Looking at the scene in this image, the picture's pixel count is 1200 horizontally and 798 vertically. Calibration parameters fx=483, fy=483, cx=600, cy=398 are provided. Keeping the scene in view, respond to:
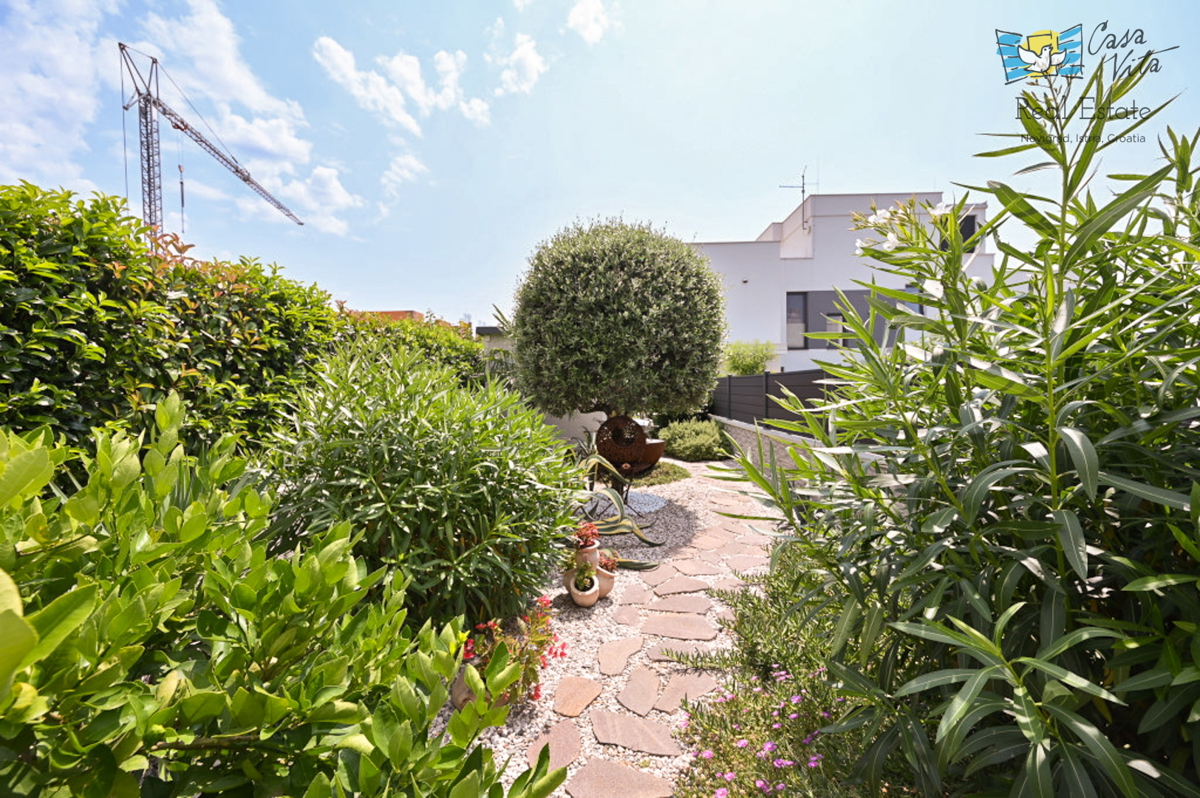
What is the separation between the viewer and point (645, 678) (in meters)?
2.97

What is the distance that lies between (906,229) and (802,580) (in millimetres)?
1135

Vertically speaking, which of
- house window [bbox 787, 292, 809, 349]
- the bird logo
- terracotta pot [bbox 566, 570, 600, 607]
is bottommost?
terracotta pot [bbox 566, 570, 600, 607]

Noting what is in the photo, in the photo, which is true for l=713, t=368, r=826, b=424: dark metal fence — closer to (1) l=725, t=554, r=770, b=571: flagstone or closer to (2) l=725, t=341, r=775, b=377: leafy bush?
(2) l=725, t=341, r=775, b=377: leafy bush

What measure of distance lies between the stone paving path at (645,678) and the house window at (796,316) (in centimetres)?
1562

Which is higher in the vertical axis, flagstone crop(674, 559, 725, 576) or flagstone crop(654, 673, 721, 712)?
flagstone crop(654, 673, 721, 712)

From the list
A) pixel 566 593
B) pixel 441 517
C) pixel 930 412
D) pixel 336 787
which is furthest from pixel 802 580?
pixel 566 593

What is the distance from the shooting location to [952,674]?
92 centimetres

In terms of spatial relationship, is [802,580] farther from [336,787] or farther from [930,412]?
[336,787]

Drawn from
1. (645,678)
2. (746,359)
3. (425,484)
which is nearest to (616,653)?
(645,678)

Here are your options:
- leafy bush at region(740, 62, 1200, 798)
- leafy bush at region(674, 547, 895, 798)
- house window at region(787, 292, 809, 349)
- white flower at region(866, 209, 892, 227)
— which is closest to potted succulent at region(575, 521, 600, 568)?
leafy bush at region(674, 547, 895, 798)

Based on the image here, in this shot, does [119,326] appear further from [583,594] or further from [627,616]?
[627,616]

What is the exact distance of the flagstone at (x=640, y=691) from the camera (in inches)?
107

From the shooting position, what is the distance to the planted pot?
3875 millimetres

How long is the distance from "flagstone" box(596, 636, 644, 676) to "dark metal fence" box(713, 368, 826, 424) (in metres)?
4.77
